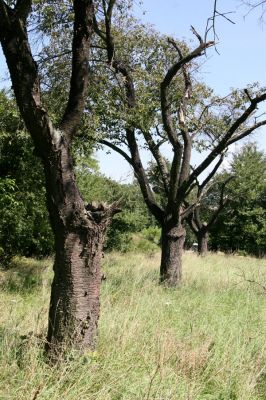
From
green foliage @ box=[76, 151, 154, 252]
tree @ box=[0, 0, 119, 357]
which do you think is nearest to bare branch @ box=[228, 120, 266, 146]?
tree @ box=[0, 0, 119, 357]

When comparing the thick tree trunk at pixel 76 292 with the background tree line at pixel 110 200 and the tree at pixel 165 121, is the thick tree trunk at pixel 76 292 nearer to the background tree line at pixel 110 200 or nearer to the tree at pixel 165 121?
the background tree line at pixel 110 200

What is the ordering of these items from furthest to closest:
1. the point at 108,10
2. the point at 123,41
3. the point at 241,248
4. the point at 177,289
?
1. the point at 241,248
2. the point at 123,41
3. the point at 177,289
4. the point at 108,10

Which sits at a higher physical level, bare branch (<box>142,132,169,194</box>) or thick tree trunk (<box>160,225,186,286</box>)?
bare branch (<box>142,132,169,194</box>)

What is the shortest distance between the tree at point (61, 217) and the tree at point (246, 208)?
88.1 ft

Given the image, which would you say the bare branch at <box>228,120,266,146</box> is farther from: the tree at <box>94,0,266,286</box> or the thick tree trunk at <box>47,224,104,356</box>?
the thick tree trunk at <box>47,224,104,356</box>

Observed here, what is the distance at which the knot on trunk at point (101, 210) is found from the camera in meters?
4.43

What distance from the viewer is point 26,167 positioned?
12.3m

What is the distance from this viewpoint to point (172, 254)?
412 inches

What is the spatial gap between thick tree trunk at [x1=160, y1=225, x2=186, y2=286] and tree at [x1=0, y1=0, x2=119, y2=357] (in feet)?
20.0

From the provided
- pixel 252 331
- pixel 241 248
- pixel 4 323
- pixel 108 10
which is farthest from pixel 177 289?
pixel 241 248

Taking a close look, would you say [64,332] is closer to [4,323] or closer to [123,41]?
[4,323]

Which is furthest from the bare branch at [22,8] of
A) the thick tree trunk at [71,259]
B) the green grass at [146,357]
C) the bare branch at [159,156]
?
the bare branch at [159,156]

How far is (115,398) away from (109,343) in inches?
38.5

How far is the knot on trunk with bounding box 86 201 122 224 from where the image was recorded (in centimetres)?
443
